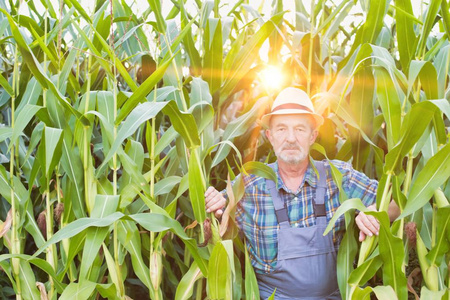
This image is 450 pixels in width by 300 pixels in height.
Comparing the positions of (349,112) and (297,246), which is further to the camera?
(297,246)

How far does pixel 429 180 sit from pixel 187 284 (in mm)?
919

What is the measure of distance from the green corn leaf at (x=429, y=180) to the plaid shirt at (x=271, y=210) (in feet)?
1.45

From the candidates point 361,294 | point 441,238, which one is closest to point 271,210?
point 361,294

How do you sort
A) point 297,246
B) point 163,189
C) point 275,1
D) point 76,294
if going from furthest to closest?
point 275,1 < point 297,246 < point 163,189 < point 76,294

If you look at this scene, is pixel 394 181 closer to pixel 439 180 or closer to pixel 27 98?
pixel 439 180

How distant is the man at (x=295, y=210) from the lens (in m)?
1.97

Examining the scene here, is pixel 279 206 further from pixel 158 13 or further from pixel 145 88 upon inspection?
pixel 158 13

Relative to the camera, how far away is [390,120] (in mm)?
1596

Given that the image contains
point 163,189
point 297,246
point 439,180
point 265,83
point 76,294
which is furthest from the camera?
point 265,83

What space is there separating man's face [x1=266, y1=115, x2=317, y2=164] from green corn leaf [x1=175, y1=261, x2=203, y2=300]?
55cm

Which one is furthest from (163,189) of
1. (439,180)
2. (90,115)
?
(439,180)

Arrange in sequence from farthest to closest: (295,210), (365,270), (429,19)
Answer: (295,210) → (365,270) → (429,19)

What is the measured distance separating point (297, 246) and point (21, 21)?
1.37 meters

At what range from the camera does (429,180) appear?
153cm
